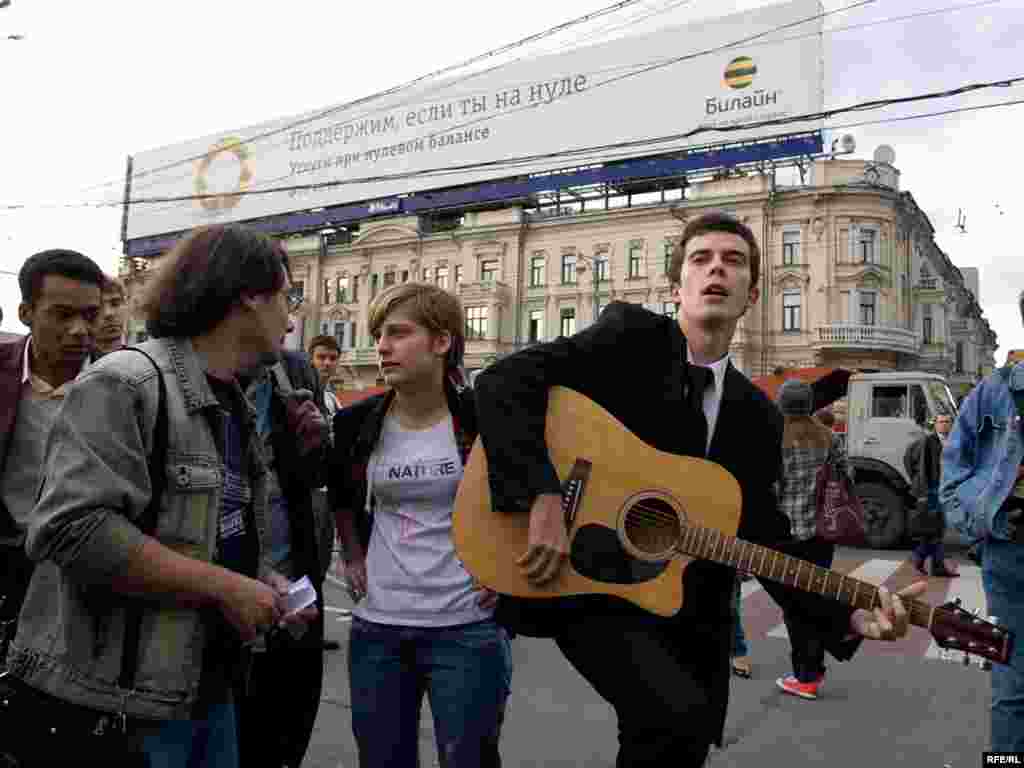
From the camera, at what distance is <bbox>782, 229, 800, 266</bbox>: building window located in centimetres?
4088

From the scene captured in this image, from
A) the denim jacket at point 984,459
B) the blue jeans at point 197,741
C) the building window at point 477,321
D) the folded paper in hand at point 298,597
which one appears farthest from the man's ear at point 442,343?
the building window at point 477,321

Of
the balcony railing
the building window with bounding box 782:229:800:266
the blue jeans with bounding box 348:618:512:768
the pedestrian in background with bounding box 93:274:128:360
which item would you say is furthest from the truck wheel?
the building window with bounding box 782:229:800:266

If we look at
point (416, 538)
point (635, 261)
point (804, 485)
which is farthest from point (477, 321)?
point (416, 538)

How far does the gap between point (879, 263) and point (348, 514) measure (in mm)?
41672

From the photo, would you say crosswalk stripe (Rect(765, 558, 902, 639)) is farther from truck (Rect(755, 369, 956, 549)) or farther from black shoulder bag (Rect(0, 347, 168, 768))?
black shoulder bag (Rect(0, 347, 168, 768))

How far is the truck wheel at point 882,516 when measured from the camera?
1246cm

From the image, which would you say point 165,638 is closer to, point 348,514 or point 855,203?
point 348,514

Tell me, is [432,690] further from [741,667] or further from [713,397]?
[741,667]

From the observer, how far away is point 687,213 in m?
43.3

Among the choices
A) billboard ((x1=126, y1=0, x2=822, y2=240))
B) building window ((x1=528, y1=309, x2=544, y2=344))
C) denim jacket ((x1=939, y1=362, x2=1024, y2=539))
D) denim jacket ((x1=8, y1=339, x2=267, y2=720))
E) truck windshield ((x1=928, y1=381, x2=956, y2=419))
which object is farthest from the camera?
building window ((x1=528, y1=309, x2=544, y2=344))

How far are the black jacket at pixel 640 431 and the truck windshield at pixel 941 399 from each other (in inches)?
475

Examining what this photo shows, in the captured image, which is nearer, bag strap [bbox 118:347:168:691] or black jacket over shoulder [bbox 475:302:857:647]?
bag strap [bbox 118:347:168:691]

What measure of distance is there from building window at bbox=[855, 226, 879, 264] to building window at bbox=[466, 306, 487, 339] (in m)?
20.1

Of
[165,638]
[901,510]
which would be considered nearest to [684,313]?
[165,638]
